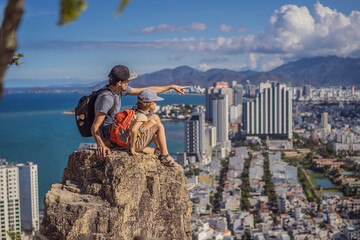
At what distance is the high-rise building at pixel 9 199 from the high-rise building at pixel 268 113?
1663 cm

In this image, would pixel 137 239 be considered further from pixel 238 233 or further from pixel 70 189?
pixel 238 233

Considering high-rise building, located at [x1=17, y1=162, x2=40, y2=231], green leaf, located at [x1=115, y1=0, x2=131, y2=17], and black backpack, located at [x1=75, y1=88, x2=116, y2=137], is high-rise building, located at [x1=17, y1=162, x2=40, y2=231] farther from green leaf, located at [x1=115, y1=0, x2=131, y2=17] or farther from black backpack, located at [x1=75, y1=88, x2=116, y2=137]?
green leaf, located at [x1=115, y1=0, x2=131, y2=17]

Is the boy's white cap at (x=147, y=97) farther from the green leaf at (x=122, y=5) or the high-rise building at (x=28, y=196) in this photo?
the high-rise building at (x=28, y=196)

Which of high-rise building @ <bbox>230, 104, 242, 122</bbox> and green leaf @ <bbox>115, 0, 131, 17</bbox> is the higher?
green leaf @ <bbox>115, 0, 131, 17</bbox>

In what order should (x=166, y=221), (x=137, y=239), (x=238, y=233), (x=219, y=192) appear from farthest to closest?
(x=219, y=192)
(x=238, y=233)
(x=166, y=221)
(x=137, y=239)

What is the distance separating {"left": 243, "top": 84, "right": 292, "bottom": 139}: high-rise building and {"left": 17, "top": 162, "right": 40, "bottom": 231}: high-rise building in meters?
16.1

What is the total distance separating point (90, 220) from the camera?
1.38 metres

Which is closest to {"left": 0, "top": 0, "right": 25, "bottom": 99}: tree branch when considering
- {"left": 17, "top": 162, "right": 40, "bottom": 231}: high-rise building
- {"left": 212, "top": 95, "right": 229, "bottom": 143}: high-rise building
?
{"left": 17, "top": 162, "right": 40, "bottom": 231}: high-rise building

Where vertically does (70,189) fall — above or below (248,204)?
above

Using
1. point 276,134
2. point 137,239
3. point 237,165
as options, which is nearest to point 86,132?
point 137,239

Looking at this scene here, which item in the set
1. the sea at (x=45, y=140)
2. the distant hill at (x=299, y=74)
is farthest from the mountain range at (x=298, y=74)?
the sea at (x=45, y=140)

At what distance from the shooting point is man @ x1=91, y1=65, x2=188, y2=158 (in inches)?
59.1

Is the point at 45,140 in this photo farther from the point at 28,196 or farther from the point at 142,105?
the point at 142,105

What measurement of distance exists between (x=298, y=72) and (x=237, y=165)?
3679 centimetres
